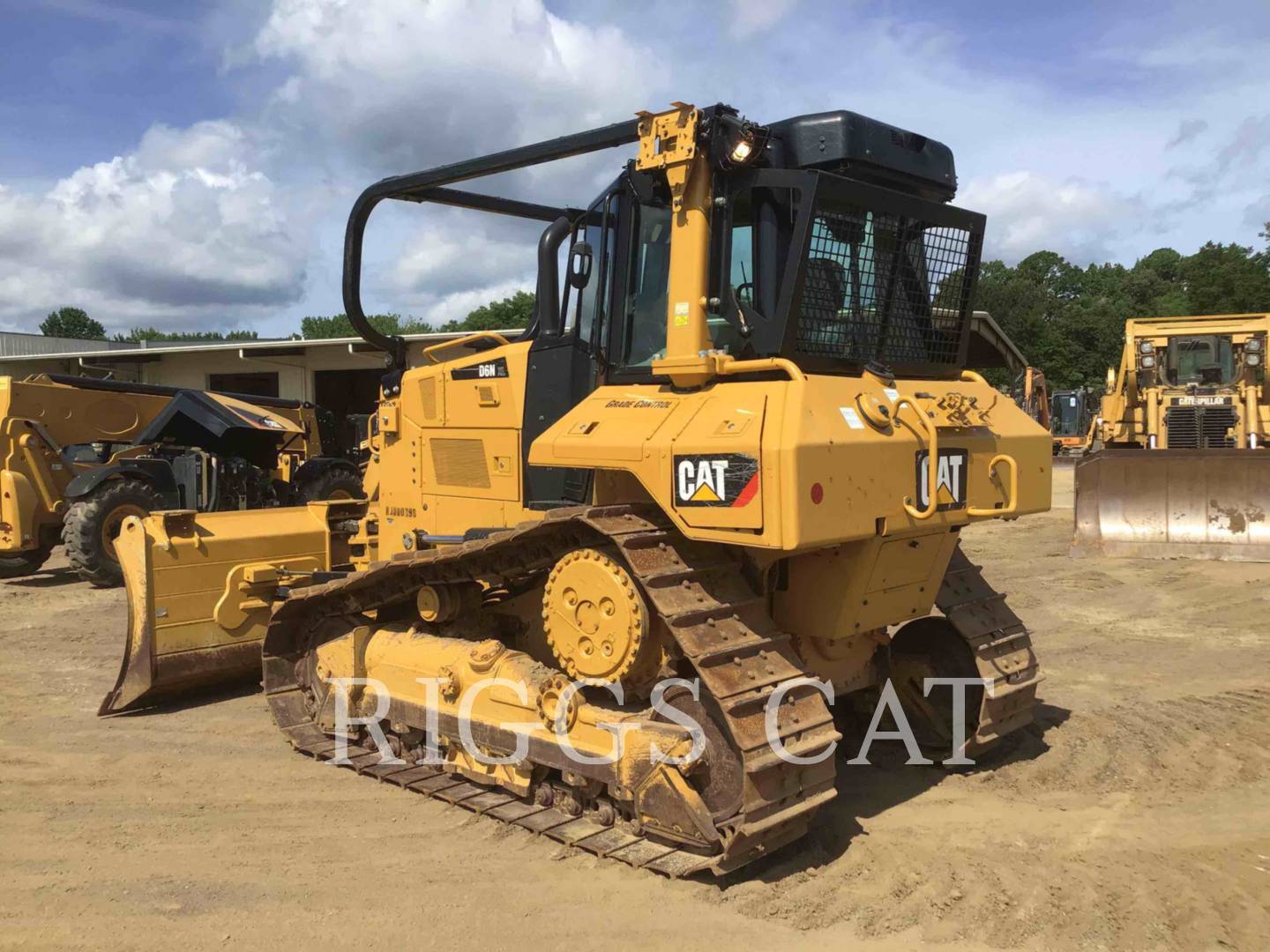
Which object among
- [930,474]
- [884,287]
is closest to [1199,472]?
[884,287]

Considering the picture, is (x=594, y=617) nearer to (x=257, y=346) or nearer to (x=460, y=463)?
(x=460, y=463)

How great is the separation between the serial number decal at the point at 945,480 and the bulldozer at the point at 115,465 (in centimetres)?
959

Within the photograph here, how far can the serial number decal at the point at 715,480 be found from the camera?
3.65m

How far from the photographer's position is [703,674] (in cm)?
366

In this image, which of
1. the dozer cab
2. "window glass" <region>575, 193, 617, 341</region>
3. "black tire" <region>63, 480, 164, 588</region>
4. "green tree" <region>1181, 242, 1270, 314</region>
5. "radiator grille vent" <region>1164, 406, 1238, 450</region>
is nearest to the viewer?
"window glass" <region>575, 193, 617, 341</region>

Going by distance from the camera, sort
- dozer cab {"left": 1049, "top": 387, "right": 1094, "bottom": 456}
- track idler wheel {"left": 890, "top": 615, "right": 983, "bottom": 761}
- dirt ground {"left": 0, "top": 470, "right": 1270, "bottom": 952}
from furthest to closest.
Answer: dozer cab {"left": 1049, "top": 387, "right": 1094, "bottom": 456}, track idler wheel {"left": 890, "top": 615, "right": 983, "bottom": 761}, dirt ground {"left": 0, "top": 470, "right": 1270, "bottom": 952}

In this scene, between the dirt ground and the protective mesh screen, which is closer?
the dirt ground

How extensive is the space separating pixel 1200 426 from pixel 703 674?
14.1m

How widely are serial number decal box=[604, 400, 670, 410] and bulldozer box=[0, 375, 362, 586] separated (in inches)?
339

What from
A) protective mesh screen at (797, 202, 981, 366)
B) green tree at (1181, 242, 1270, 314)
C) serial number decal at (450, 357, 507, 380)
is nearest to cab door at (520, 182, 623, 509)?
serial number decal at (450, 357, 507, 380)

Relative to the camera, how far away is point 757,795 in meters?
3.63

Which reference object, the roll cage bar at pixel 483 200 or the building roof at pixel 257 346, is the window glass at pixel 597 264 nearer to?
the roll cage bar at pixel 483 200

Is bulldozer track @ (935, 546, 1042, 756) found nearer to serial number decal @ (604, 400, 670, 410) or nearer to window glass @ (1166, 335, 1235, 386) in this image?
serial number decal @ (604, 400, 670, 410)

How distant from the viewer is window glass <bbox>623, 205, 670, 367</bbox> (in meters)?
4.55
